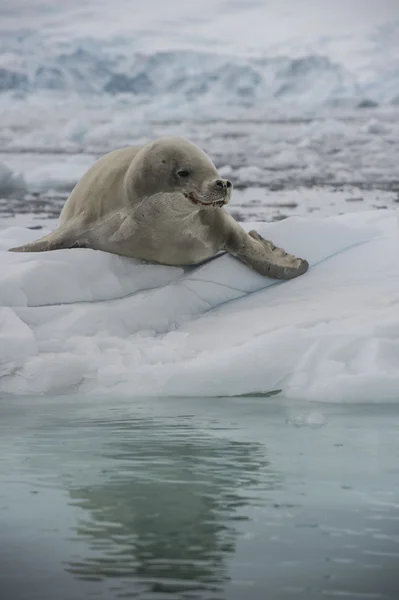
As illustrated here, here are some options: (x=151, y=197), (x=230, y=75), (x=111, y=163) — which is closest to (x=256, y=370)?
(x=151, y=197)

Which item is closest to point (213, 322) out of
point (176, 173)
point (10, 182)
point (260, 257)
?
point (260, 257)

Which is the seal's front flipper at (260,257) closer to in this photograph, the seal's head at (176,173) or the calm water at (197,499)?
the seal's head at (176,173)

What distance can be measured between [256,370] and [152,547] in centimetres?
163

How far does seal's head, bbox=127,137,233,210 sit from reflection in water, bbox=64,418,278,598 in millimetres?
1410

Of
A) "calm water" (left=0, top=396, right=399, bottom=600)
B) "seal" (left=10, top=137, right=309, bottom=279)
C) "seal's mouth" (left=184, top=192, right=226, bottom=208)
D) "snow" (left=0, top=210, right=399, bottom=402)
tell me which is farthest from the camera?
"seal" (left=10, top=137, right=309, bottom=279)

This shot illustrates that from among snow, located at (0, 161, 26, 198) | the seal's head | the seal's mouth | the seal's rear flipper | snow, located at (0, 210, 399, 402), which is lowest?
snow, located at (0, 161, 26, 198)

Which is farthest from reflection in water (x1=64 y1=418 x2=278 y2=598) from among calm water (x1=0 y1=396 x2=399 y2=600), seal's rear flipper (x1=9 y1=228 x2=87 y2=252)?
seal's rear flipper (x1=9 y1=228 x2=87 y2=252)

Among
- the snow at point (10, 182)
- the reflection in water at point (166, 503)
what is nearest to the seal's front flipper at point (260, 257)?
the reflection in water at point (166, 503)

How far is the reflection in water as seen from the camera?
2.40 m

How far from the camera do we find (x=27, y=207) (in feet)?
37.1

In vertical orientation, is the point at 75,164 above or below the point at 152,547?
below

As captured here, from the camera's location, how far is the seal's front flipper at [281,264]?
4.98 m

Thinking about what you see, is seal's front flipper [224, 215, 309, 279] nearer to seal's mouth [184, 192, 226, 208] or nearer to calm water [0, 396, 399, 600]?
seal's mouth [184, 192, 226, 208]

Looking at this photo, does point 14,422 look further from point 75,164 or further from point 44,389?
point 75,164
